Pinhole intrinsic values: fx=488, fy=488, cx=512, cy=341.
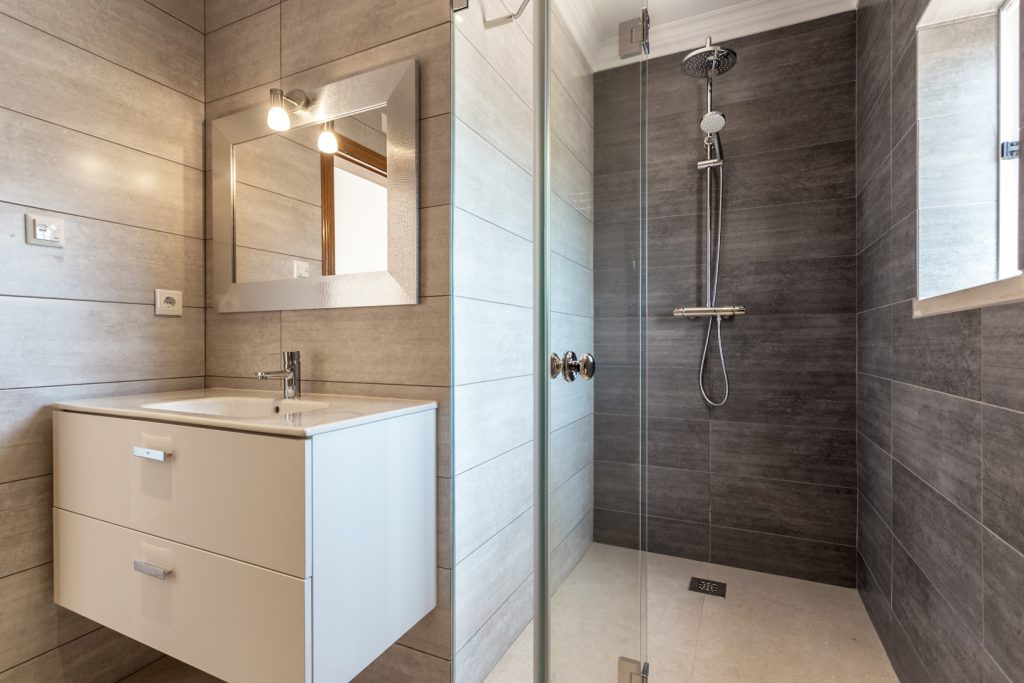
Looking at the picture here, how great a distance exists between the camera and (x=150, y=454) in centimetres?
119

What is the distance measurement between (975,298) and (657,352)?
139 centimetres

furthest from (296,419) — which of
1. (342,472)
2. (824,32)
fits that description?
(824,32)

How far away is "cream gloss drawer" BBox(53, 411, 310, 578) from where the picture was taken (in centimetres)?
101

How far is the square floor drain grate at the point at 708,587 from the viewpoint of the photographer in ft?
6.72

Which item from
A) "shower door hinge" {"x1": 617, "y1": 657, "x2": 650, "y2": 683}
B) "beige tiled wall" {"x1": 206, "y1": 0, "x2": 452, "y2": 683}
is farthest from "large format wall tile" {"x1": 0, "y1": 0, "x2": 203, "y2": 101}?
"shower door hinge" {"x1": 617, "y1": 657, "x2": 650, "y2": 683}

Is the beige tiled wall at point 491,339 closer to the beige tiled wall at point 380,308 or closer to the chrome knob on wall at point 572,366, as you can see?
the beige tiled wall at point 380,308

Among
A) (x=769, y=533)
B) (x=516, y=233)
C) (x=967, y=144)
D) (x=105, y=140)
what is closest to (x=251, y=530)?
(x=516, y=233)

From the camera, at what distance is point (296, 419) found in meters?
1.11

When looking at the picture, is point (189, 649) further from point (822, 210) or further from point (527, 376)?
point (822, 210)

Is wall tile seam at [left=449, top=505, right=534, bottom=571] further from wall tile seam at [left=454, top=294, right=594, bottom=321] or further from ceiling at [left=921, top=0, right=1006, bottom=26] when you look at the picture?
ceiling at [left=921, top=0, right=1006, bottom=26]

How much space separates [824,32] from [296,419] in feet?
8.44

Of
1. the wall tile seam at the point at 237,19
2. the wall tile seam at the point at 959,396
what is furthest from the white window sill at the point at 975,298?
the wall tile seam at the point at 237,19

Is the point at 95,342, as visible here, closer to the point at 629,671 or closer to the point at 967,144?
the point at 629,671

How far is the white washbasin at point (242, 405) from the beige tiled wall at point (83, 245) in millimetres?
326
